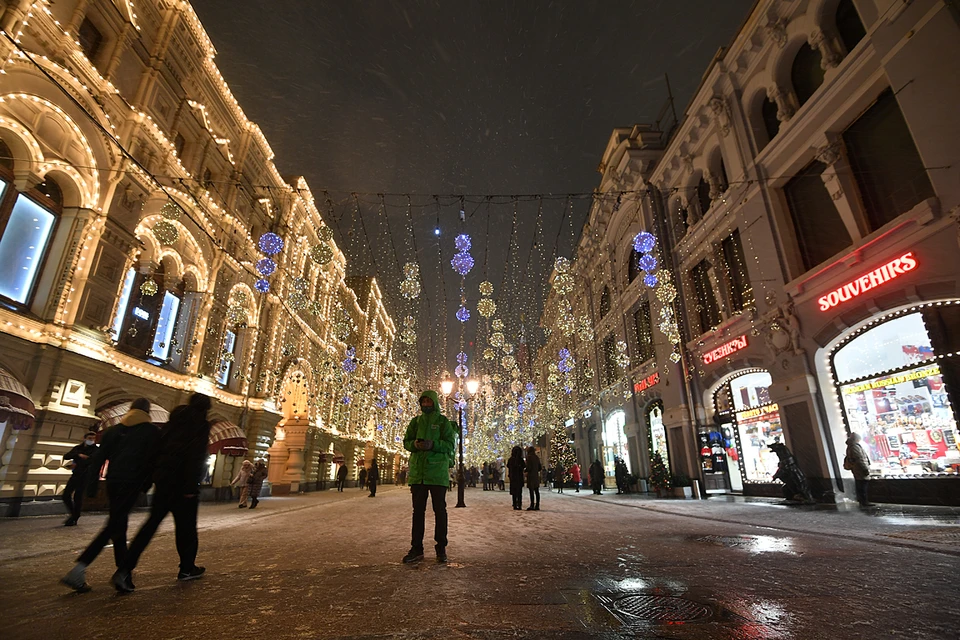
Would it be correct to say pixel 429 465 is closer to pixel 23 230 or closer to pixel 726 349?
pixel 726 349

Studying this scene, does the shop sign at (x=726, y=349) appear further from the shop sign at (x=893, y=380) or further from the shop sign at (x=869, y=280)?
the shop sign at (x=893, y=380)

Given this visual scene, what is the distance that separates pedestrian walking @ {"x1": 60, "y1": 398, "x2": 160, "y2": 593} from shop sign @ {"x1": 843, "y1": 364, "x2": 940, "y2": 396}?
13431 mm

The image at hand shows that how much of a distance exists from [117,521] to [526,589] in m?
3.49

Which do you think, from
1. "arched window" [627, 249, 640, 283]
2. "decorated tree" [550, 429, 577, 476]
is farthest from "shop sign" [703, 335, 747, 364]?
"decorated tree" [550, 429, 577, 476]

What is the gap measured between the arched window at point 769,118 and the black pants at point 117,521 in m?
16.9

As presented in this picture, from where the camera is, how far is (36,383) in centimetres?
1120

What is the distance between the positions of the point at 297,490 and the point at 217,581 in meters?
26.2

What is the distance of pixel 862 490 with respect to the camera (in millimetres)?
10047

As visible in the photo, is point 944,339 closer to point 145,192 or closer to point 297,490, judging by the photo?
point 145,192

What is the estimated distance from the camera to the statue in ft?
36.7

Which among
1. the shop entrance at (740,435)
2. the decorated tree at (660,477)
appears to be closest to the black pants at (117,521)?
the shop entrance at (740,435)

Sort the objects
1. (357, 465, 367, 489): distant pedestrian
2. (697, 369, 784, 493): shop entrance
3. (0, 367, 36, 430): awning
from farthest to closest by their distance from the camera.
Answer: (357, 465, 367, 489): distant pedestrian → (697, 369, 784, 493): shop entrance → (0, 367, 36, 430): awning

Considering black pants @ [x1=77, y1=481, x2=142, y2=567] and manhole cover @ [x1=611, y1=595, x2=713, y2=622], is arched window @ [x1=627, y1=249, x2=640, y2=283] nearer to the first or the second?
manhole cover @ [x1=611, y1=595, x2=713, y2=622]

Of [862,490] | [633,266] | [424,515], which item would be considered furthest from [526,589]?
[633,266]
